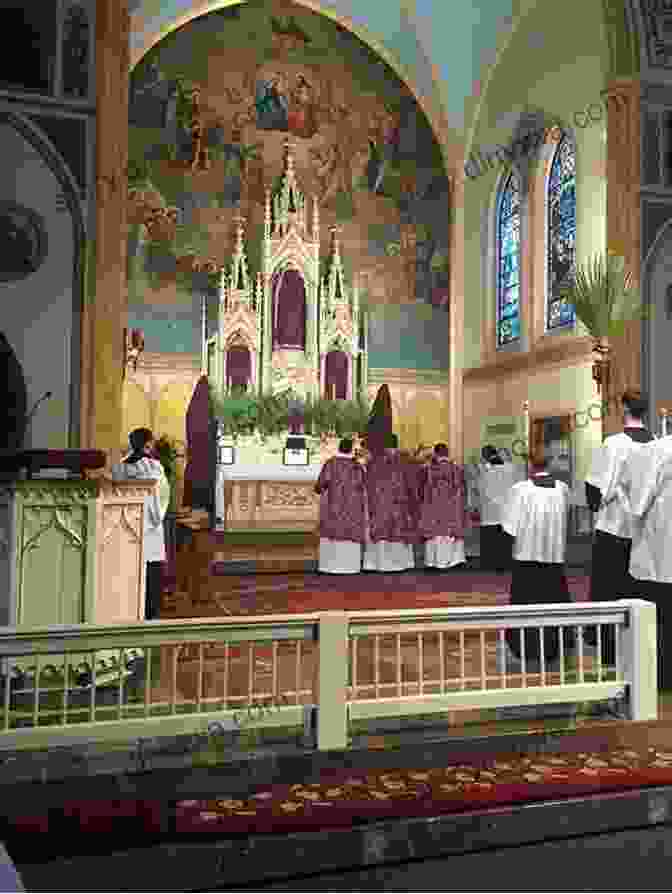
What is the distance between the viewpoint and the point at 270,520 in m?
14.6

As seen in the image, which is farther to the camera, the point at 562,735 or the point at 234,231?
the point at 234,231

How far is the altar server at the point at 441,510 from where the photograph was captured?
1111cm

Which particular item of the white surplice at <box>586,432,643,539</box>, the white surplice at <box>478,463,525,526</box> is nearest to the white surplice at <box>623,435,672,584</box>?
the white surplice at <box>586,432,643,539</box>

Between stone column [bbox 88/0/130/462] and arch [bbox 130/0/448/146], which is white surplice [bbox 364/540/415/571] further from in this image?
arch [bbox 130/0/448/146]

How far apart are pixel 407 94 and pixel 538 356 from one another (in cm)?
630

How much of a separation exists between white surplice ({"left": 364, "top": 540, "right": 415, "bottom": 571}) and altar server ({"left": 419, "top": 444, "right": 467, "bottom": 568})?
0.31 metres

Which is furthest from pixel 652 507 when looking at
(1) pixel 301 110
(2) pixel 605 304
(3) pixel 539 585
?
(1) pixel 301 110

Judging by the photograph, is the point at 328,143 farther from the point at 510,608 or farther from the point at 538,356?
the point at 510,608

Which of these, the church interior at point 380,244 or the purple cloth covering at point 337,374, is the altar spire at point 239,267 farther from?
the purple cloth covering at point 337,374

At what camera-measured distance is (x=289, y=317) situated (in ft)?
54.8

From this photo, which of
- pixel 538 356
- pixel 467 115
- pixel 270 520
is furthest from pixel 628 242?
pixel 467 115

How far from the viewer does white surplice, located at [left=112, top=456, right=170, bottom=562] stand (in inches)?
274

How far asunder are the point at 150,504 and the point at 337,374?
10084mm

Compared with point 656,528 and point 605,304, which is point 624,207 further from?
point 656,528
